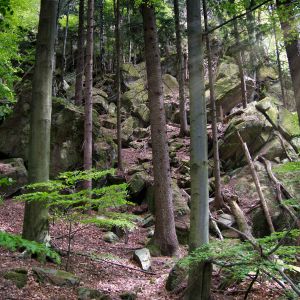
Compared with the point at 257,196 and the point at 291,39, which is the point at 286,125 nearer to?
the point at 257,196

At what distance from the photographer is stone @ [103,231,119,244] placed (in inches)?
405

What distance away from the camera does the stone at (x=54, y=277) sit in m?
5.63

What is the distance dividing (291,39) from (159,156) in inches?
177

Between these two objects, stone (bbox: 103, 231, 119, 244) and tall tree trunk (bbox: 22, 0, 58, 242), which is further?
stone (bbox: 103, 231, 119, 244)

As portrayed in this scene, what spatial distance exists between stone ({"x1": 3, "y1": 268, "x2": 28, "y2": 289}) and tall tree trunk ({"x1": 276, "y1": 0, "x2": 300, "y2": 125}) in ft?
19.2

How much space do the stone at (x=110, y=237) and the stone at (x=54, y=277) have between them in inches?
169

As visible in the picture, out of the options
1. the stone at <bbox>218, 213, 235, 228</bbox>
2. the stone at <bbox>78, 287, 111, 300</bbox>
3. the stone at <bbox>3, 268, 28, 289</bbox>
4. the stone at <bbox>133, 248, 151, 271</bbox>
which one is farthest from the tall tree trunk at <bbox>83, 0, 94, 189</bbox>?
the stone at <bbox>3, 268, 28, 289</bbox>

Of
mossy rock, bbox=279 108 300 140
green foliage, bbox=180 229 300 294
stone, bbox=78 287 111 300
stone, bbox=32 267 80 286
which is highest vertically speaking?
mossy rock, bbox=279 108 300 140

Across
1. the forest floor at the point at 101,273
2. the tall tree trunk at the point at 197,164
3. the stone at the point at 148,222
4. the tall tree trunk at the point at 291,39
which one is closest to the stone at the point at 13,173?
the forest floor at the point at 101,273

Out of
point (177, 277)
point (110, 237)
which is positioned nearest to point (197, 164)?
point (177, 277)

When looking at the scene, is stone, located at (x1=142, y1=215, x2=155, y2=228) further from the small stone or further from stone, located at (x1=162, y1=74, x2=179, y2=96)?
stone, located at (x1=162, y1=74, x2=179, y2=96)

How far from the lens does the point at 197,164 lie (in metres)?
5.09

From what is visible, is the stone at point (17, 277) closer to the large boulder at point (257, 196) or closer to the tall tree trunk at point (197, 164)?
the tall tree trunk at point (197, 164)

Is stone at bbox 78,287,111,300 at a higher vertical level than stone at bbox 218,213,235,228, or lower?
lower
